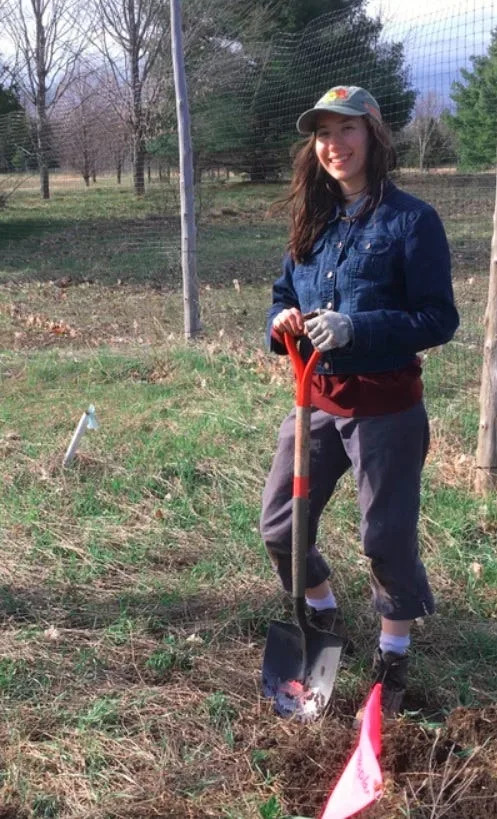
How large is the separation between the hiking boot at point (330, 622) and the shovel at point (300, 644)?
0.21 meters

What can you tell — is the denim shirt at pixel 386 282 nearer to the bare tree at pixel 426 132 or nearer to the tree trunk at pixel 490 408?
the tree trunk at pixel 490 408

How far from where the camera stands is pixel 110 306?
10.0 metres

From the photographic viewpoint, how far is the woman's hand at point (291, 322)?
8.06 feet

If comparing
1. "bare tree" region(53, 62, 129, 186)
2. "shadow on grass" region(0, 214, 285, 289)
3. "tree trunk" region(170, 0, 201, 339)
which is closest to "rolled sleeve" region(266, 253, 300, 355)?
"tree trunk" region(170, 0, 201, 339)

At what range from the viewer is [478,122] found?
8.70 meters

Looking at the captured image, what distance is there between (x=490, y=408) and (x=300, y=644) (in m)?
1.85

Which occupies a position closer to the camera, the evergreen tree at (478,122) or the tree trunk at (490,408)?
the tree trunk at (490,408)

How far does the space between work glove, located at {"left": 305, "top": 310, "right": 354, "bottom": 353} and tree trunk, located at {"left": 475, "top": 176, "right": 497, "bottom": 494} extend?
1954 mm

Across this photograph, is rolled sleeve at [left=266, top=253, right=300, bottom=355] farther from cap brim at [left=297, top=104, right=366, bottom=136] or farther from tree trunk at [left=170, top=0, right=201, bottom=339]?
tree trunk at [left=170, top=0, right=201, bottom=339]

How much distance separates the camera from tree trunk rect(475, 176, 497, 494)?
402 cm

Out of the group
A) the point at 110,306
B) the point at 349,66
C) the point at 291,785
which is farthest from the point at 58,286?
the point at 291,785

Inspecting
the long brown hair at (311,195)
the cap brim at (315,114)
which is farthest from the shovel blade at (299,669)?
the cap brim at (315,114)

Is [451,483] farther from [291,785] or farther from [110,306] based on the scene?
[110,306]

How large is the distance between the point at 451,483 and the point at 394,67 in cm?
475
